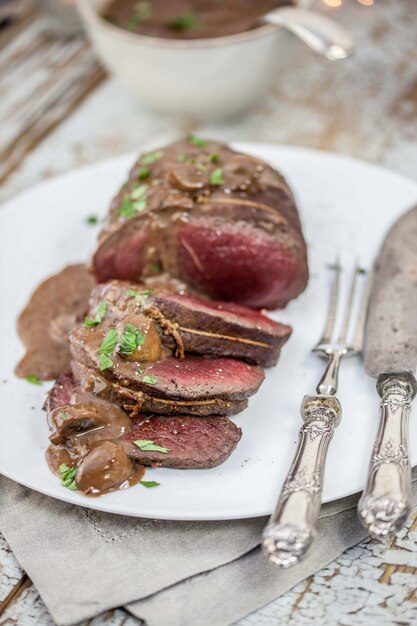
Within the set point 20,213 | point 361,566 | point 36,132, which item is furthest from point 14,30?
point 361,566

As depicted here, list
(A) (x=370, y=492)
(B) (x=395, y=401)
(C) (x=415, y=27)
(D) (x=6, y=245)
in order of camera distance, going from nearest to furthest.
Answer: (A) (x=370, y=492) → (B) (x=395, y=401) → (D) (x=6, y=245) → (C) (x=415, y=27)

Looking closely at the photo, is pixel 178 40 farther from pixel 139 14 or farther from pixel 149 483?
pixel 149 483

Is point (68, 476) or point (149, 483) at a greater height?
point (68, 476)

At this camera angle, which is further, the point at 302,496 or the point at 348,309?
the point at 348,309

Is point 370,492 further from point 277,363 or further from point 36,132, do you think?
point 36,132

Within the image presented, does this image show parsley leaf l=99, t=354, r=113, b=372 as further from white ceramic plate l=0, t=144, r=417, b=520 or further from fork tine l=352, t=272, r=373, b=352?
fork tine l=352, t=272, r=373, b=352

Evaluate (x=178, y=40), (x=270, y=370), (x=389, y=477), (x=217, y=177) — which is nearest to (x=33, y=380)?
(x=270, y=370)
